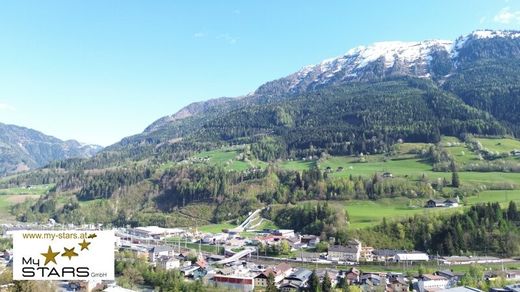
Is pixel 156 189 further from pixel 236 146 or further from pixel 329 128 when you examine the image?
pixel 329 128

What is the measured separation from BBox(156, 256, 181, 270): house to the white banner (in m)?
45.3

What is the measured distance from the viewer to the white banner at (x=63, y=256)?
14.5 meters

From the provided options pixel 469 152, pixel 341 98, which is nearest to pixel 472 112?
pixel 469 152

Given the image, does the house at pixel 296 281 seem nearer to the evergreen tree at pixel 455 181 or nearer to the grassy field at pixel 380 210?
the grassy field at pixel 380 210

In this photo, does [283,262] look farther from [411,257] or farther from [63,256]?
[63,256]

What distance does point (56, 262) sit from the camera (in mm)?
14539

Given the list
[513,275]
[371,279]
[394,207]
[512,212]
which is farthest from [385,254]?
[394,207]

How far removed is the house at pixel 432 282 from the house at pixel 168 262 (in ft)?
94.1

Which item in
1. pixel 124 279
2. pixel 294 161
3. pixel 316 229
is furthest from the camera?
pixel 294 161

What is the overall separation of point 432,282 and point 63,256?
4339 cm

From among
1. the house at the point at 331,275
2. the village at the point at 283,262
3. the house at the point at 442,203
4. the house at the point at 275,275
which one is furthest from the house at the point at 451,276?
the house at the point at 442,203

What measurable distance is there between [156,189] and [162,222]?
60.7 ft

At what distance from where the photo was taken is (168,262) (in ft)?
206

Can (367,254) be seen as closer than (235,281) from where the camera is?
No
